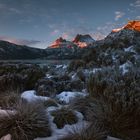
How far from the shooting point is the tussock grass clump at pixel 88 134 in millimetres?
5043

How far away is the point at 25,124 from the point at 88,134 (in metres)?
1.27

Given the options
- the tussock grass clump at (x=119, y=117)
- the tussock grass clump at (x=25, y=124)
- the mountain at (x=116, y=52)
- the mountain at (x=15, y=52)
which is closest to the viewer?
the tussock grass clump at (x=25, y=124)

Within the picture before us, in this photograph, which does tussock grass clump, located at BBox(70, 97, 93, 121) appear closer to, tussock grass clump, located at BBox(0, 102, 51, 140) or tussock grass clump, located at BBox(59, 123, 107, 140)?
tussock grass clump, located at BBox(59, 123, 107, 140)

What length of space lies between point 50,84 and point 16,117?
5.75 meters

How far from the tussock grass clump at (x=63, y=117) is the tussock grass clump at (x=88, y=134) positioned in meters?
0.50

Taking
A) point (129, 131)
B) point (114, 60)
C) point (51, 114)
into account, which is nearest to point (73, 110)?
point (51, 114)

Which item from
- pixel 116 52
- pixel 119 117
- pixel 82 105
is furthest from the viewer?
pixel 116 52

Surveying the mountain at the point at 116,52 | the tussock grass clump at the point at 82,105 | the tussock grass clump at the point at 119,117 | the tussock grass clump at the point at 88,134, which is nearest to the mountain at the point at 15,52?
the mountain at the point at 116,52

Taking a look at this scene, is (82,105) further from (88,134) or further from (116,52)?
(116,52)

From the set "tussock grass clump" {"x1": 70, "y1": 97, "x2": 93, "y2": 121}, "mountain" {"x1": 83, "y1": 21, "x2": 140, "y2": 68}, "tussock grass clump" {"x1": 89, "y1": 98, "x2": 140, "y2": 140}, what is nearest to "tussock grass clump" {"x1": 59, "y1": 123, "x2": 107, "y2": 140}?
"tussock grass clump" {"x1": 89, "y1": 98, "x2": 140, "y2": 140}

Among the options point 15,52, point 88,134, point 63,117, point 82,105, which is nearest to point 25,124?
point 63,117

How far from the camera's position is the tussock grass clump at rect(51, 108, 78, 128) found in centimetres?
587

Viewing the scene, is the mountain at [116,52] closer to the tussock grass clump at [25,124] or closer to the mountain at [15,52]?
the tussock grass clump at [25,124]

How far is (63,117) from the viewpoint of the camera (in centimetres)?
599
